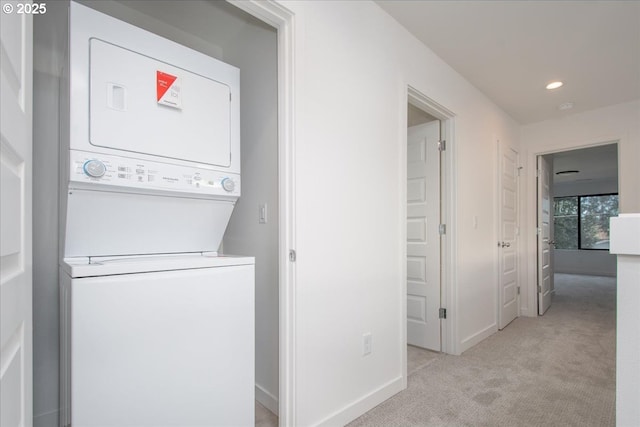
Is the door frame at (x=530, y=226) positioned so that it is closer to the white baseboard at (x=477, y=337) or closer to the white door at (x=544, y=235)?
the white door at (x=544, y=235)

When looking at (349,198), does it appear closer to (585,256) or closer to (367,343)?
(367,343)

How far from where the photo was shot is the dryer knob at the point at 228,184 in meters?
1.46

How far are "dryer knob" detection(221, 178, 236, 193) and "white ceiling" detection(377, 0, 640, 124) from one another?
148 cm

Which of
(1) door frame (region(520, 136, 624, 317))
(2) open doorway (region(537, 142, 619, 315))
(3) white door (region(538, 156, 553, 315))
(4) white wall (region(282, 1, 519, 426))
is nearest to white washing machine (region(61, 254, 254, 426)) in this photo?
(4) white wall (region(282, 1, 519, 426))

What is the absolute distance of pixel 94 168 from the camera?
112cm

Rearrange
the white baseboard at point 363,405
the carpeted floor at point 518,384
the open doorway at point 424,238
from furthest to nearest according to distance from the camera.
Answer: the open doorway at point 424,238 → the carpeted floor at point 518,384 → the white baseboard at point 363,405

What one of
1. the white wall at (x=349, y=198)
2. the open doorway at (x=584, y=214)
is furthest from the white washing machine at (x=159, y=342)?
the open doorway at (x=584, y=214)

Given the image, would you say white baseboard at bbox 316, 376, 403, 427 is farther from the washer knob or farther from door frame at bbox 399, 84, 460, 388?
the washer knob

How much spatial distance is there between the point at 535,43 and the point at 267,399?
3085 mm

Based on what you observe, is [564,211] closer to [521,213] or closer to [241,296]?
[521,213]

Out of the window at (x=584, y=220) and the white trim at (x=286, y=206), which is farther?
the window at (x=584, y=220)

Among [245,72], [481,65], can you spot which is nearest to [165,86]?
[245,72]
